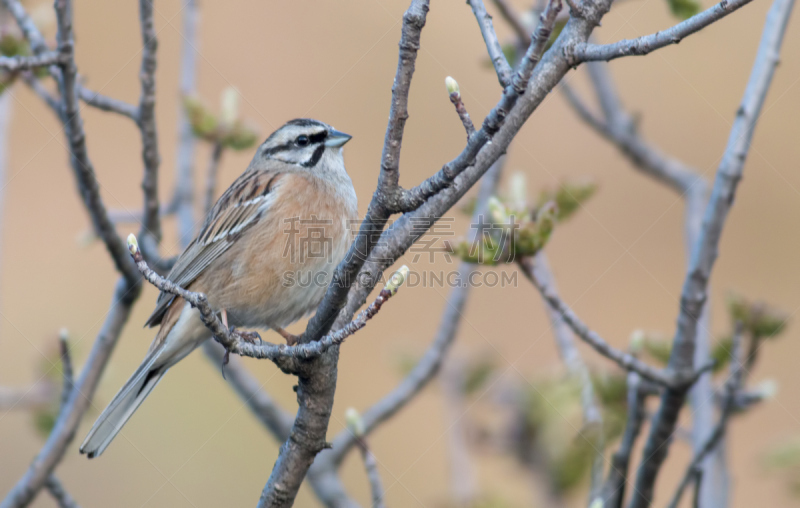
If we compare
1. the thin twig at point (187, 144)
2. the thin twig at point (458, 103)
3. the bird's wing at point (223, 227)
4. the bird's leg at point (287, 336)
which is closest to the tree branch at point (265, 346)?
the thin twig at point (458, 103)

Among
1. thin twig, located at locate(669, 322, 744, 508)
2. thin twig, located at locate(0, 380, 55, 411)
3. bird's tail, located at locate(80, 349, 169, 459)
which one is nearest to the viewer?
thin twig, located at locate(669, 322, 744, 508)

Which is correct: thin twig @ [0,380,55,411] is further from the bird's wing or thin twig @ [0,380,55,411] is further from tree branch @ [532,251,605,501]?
tree branch @ [532,251,605,501]

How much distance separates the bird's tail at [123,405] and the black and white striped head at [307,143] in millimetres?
1442

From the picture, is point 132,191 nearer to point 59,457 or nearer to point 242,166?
point 242,166

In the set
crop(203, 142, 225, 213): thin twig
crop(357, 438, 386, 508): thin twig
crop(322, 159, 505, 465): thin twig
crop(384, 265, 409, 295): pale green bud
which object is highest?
crop(203, 142, 225, 213): thin twig

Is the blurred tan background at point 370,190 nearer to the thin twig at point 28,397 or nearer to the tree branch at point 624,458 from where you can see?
the thin twig at point 28,397

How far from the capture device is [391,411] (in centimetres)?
362

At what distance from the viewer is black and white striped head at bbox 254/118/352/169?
14.4 ft

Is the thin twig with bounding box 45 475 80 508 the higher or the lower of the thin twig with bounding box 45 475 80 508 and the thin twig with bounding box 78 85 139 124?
the lower

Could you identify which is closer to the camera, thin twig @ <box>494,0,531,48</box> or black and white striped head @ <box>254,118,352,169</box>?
thin twig @ <box>494,0,531,48</box>

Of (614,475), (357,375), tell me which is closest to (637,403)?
(614,475)

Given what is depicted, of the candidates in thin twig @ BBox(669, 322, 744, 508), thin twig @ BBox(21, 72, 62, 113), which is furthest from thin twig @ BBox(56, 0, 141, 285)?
thin twig @ BBox(669, 322, 744, 508)

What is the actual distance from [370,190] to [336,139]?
1244 millimetres

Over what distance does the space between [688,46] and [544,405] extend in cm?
477
